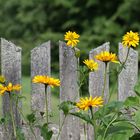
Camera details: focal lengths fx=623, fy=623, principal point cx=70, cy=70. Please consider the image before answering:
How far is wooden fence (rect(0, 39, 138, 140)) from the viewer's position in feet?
11.5

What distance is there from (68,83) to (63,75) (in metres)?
0.06

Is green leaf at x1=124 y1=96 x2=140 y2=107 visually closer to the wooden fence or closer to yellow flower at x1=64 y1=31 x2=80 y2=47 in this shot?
yellow flower at x1=64 y1=31 x2=80 y2=47

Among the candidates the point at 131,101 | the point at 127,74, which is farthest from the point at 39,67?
the point at 131,101

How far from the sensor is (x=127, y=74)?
3777mm

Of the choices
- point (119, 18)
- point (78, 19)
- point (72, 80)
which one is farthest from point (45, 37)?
point (72, 80)

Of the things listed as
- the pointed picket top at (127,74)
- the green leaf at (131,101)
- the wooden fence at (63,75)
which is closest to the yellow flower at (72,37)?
the green leaf at (131,101)

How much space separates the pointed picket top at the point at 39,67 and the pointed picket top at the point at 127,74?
0.47m

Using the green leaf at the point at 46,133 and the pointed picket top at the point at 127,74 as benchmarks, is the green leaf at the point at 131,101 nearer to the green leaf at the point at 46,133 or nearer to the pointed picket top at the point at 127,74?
the green leaf at the point at 46,133

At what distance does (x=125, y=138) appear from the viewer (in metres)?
2.90

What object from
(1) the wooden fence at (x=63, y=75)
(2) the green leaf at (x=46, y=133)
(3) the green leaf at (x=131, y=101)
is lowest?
(2) the green leaf at (x=46, y=133)

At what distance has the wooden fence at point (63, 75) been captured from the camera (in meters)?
3.52

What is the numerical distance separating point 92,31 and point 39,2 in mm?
2097

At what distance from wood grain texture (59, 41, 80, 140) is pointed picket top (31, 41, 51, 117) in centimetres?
10

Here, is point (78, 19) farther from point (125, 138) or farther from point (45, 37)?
point (125, 138)
